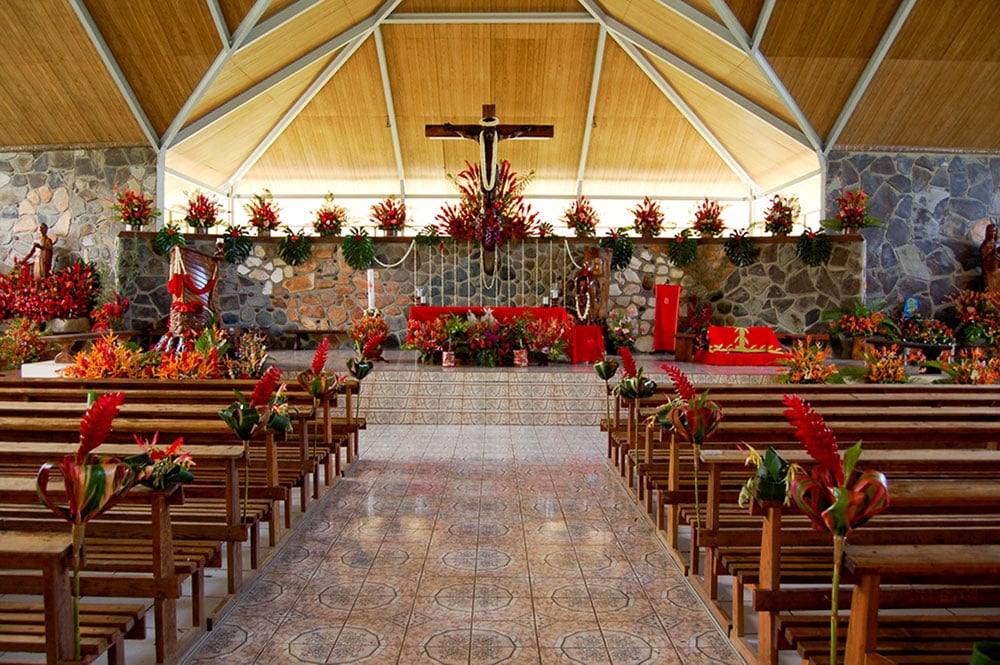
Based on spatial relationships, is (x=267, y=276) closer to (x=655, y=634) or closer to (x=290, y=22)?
(x=290, y=22)

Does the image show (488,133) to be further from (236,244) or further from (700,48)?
(236,244)

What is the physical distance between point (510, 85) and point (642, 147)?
315cm

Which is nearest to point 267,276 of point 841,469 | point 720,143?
point 720,143

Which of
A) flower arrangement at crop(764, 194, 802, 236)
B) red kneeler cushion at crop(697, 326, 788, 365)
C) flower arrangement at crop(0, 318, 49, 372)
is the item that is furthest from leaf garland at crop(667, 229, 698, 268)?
flower arrangement at crop(0, 318, 49, 372)

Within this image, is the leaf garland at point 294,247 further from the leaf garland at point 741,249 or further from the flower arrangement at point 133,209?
the leaf garland at point 741,249

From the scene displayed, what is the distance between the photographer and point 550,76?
13367 millimetres

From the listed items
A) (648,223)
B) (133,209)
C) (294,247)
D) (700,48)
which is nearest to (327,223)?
(294,247)

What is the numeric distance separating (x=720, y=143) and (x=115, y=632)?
1408 cm

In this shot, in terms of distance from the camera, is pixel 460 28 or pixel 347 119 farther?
pixel 347 119

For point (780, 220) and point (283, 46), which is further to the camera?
point (780, 220)

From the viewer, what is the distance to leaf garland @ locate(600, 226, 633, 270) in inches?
460

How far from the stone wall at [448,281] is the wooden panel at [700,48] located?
2.38 meters

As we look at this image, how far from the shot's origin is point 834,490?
6.65 ft

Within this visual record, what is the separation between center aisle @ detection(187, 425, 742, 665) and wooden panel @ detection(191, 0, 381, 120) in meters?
7.60
